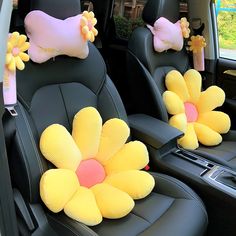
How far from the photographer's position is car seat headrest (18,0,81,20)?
1466 mm

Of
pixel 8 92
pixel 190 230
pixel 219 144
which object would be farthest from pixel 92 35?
pixel 219 144

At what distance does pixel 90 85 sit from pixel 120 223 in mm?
625

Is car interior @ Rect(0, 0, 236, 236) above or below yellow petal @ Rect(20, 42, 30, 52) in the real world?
below

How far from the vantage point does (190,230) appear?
4.58 ft

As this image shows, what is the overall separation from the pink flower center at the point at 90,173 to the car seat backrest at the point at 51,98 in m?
0.16

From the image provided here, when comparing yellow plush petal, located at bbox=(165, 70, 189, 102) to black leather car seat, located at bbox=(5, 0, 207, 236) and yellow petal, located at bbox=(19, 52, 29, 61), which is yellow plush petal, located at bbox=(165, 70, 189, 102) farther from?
yellow petal, located at bbox=(19, 52, 29, 61)

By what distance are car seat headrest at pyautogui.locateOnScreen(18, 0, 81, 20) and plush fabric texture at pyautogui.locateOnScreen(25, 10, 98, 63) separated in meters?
0.02

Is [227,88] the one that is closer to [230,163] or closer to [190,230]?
[230,163]

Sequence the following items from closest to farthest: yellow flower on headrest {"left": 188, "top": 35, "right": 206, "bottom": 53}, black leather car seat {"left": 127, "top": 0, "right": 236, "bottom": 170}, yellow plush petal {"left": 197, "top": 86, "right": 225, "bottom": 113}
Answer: black leather car seat {"left": 127, "top": 0, "right": 236, "bottom": 170}
yellow plush petal {"left": 197, "top": 86, "right": 225, "bottom": 113}
yellow flower on headrest {"left": 188, "top": 35, "right": 206, "bottom": 53}

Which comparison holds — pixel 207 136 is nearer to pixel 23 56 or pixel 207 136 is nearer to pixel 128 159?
pixel 128 159

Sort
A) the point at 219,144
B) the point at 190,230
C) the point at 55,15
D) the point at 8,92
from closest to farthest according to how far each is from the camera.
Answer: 1. the point at 8,92
2. the point at 190,230
3. the point at 55,15
4. the point at 219,144

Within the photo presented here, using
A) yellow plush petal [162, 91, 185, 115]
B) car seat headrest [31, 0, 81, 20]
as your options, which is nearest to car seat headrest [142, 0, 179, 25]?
yellow plush petal [162, 91, 185, 115]

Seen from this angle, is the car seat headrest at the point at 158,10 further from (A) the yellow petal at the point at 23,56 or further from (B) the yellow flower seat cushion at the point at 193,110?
(A) the yellow petal at the point at 23,56

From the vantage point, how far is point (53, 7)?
1.50 metres
